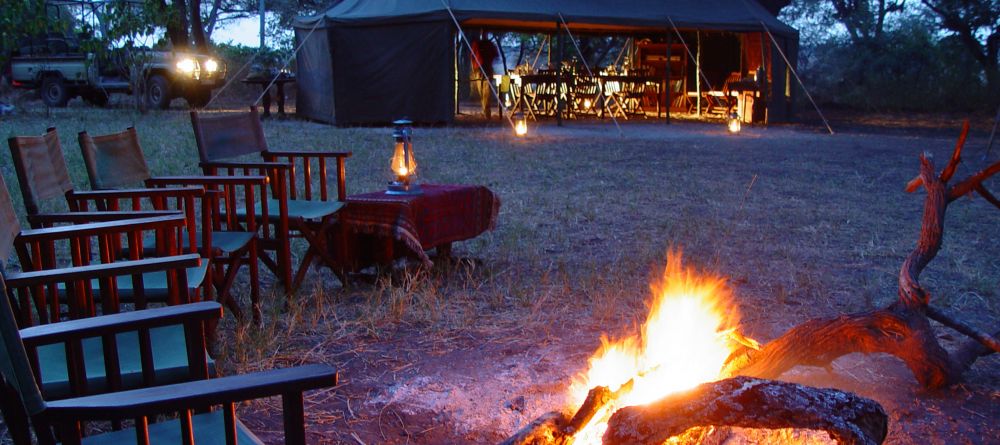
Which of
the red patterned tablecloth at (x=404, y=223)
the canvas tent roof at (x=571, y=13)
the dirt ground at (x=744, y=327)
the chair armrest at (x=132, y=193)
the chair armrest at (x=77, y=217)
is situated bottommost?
the dirt ground at (x=744, y=327)

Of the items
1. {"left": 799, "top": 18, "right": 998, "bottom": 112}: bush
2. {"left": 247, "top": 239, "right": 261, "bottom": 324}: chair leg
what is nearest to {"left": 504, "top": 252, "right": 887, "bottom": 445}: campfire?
{"left": 247, "top": 239, "right": 261, "bottom": 324}: chair leg

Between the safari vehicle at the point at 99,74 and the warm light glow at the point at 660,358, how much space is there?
43.4 ft

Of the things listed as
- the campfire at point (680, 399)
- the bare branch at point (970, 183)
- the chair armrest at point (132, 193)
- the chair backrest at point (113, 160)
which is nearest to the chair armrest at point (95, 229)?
the chair armrest at point (132, 193)

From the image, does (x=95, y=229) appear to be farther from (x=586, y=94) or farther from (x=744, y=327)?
(x=586, y=94)

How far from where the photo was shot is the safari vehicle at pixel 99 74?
15.0 m

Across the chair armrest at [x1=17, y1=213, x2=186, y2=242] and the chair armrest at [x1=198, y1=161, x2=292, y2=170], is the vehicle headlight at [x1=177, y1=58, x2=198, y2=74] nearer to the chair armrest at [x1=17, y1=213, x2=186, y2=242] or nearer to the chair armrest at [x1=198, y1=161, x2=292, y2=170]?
the chair armrest at [x1=198, y1=161, x2=292, y2=170]

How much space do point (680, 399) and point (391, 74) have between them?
10.8 metres

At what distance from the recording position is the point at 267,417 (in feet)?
8.43

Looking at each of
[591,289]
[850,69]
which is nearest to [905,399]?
[591,289]

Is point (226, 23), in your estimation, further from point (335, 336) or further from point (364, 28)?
point (335, 336)

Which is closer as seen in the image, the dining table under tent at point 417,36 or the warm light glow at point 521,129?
the warm light glow at point 521,129

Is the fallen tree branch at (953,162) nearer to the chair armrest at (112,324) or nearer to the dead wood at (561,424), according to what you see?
the dead wood at (561,424)

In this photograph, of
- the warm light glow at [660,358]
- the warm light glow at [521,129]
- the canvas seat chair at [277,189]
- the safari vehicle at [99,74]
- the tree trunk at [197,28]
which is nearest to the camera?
the warm light glow at [660,358]

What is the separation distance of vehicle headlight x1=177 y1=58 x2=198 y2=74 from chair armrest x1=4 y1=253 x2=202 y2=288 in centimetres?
1402
